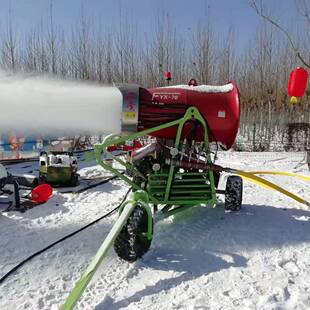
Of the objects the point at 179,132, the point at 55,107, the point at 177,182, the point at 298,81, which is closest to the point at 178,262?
the point at 177,182

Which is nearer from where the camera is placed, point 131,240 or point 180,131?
point 131,240

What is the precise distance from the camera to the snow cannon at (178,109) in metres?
3.68

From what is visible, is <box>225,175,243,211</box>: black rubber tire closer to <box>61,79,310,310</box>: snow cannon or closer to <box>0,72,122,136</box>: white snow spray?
<box>61,79,310,310</box>: snow cannon

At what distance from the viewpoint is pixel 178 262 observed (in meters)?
2.96

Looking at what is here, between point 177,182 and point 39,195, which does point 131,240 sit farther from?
point 39,195

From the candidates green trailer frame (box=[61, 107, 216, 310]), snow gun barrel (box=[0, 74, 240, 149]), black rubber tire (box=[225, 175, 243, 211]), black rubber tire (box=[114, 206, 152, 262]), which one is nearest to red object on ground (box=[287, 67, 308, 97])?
black rubber tire (box=[225, 175, 243, 211])

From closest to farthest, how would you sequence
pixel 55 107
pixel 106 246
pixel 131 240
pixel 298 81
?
pixel 106 246 → pixel 131 240 → pixel 55 107 → pixel 298 81

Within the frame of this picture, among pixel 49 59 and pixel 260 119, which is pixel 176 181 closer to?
pixel 260 119

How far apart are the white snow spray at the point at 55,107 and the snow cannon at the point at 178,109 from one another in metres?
0.17

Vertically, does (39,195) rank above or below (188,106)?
below

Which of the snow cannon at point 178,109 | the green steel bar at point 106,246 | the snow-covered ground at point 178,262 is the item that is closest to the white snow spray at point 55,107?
the snow cannon at point 178,109

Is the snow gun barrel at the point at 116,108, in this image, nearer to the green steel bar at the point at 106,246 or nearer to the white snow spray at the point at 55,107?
the white snow spray at the point at 55,107

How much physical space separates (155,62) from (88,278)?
17.6m

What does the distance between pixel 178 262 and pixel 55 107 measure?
2006mm
